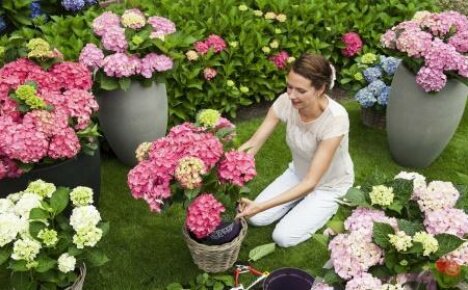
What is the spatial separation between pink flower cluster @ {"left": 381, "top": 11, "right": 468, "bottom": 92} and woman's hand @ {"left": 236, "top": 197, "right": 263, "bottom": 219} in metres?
Result: 1.70

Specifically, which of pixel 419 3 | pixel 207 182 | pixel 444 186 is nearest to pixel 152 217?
pixel 207 182

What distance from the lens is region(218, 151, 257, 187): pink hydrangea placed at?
288 centimetres

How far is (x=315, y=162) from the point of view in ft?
11.0

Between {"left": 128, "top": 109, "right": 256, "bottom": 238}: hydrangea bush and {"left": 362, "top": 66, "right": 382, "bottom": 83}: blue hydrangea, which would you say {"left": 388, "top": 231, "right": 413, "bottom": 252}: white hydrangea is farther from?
{"left": 362, "top": 66, "right": 382, "bottom": 83}: blue hydrangea

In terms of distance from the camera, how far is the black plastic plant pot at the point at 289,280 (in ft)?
9.93

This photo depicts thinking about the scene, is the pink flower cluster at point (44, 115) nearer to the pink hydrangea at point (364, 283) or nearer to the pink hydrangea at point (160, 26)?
the pink hydrangea at point (160, 26)

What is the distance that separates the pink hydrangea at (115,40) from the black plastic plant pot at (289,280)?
5.95ft

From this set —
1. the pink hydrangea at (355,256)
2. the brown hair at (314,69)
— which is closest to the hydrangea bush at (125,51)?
the brown hair at (314,69)

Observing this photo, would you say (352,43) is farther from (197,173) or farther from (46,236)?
(46,236)

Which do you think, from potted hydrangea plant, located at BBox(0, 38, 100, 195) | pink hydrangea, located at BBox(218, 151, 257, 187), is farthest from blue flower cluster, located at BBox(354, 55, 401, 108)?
potted hydrangea plant, located at BBox(0, 38, 100, 195)

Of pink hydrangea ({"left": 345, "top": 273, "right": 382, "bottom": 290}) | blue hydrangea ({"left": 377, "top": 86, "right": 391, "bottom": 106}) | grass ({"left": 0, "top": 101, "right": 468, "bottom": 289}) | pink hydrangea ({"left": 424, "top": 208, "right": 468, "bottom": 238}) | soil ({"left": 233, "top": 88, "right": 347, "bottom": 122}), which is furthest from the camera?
soil ({"left": 233, "top": 88, "right": 347, "bottom": 122})

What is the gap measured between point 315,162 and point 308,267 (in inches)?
30.4

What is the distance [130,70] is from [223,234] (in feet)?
4.29

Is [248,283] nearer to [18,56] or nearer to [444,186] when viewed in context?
[444,186]
